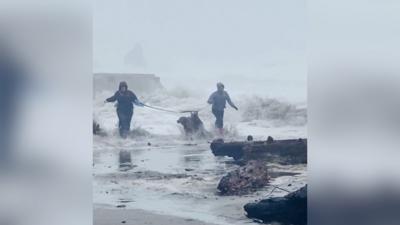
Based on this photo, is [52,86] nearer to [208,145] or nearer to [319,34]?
[208,145]

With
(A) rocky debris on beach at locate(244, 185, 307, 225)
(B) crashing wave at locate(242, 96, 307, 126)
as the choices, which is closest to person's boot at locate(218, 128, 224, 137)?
(B) crashing wave at locate(242, 96, 307, 126)

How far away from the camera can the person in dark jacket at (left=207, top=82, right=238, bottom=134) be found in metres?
2.78

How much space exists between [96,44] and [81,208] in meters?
0.82

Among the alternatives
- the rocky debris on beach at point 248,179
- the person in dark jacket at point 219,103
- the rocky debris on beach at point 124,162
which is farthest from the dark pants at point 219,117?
the rocky debris on beach at point 124,162

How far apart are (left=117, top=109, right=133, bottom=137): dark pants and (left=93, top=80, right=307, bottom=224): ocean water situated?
0.09 ft

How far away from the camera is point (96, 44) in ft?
8.86

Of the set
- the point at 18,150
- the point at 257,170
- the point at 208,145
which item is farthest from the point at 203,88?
the point at 18,150

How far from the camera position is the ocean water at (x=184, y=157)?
277 cm

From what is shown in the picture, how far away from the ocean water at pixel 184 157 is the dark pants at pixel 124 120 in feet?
0.09

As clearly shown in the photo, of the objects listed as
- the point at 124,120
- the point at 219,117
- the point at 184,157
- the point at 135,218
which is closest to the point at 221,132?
the point at 219,117

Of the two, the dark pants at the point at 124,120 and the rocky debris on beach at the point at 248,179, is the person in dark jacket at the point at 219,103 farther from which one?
the dark pants at the point at 124,120

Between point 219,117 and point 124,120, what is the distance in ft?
1.60

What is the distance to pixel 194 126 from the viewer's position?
2.81 metres

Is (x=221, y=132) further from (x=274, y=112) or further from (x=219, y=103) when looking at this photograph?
(x=274, y=112)
